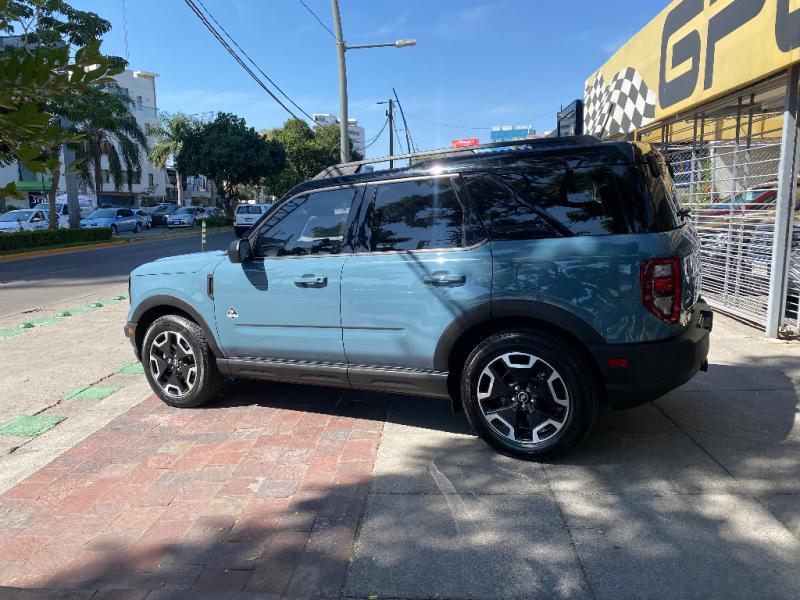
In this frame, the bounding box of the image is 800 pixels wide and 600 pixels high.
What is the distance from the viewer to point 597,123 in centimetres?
1266

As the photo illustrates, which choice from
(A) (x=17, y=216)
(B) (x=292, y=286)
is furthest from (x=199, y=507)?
(A) (x=17, y=216)

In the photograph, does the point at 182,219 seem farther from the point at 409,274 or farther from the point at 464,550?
the point at 464,550

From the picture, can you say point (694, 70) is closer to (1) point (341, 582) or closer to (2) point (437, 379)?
(2) point (437, 379)

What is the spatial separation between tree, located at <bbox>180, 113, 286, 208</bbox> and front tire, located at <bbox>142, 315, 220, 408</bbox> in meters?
36.9

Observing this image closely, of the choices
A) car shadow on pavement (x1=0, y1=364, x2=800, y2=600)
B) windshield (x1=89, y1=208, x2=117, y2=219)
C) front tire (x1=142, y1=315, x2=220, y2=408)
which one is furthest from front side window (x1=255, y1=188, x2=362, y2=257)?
windshield (x1=89, y1=208, x2=117, y2=219)

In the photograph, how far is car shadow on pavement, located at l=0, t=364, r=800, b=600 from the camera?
261 centimetres

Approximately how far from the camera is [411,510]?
3.18 metres

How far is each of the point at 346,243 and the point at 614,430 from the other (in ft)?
7.54

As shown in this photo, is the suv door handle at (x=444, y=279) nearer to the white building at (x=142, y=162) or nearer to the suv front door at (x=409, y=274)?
the suv front door at (x=409, y=274)

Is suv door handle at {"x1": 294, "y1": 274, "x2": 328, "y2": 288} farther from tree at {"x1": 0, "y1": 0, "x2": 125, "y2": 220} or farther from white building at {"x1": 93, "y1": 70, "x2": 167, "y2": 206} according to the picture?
white building at {"x1": 93, "y1": 70, "x2": 167, "y2": 206}

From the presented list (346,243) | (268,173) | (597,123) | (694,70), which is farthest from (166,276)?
(268,173)

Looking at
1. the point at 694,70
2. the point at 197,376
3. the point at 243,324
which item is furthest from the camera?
the point at 694,70

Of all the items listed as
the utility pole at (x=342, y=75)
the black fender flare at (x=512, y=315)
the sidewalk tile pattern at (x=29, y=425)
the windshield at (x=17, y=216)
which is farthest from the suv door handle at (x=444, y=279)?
the windshield at (x=17, y=216)

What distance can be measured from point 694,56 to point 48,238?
2234 centimetres
